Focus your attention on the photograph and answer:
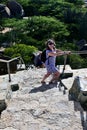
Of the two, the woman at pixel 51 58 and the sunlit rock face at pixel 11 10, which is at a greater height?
the woman at pixel 51 58

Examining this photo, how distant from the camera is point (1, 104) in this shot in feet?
21.6

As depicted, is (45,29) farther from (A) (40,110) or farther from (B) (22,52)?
(A) (40,110)

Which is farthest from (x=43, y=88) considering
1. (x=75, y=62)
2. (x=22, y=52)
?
(x=22, y=52)

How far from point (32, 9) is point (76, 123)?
35197 mm

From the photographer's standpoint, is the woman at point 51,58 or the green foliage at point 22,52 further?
the green foliage at point 22,52

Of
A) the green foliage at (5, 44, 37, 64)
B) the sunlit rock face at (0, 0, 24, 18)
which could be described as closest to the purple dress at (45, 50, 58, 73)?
the green foliage at (5, 44, 37, 64)

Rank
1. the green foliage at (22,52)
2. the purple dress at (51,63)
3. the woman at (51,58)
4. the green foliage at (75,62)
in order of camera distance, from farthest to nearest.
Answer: the green foliage at (22,52) → the green foliage at (75,62) → the purple dress at (51,63) → the woman at (51,58)

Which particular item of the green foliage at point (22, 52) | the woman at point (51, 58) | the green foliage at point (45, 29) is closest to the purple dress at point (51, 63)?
the woman at point (51, 58)

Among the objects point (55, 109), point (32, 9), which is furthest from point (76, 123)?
point (32, 9)

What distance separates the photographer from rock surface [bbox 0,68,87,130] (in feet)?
19.1

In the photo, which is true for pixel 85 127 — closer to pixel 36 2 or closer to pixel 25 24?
pixel 25 24

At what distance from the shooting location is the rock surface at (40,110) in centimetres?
582

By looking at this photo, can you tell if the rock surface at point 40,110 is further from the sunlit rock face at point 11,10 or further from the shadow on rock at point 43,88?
the sunlit rock face at point 11,10

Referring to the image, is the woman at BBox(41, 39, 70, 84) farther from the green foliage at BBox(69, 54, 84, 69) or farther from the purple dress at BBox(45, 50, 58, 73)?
the green foliage at BBox(69, 54, 84, 69)
